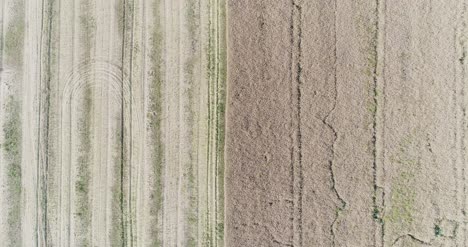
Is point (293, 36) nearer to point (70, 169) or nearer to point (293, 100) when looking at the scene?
point (293, 100)

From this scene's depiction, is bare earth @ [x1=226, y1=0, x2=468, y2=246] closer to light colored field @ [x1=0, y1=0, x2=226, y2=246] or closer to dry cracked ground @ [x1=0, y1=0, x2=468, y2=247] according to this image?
dry cracked ground @ [x1=0, y1=0, x2=468, y2=247]

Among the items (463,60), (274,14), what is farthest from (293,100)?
(463,60)

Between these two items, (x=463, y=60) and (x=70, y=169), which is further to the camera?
(x=70, y=169)

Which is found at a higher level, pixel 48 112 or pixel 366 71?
pixel 366 71

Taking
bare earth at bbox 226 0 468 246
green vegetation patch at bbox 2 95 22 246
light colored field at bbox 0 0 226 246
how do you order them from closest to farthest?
bare earth at bbox 226 0 468 246 → light colored field at bbox 0 0 226 246 → green vegetation patch at bbox 2 95 22 246

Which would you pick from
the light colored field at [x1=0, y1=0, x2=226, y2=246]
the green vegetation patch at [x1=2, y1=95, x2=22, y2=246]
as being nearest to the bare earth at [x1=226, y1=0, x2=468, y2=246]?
the light colored field at [x1=0, y1=0, x2=226, y2=246]

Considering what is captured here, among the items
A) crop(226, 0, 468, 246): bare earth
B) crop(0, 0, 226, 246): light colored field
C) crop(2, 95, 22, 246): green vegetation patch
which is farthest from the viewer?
crop(2, 95, 22, 246): green vegetation patch
